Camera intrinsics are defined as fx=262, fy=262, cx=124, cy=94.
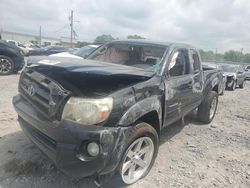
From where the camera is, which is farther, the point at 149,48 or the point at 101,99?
the point at 149,48

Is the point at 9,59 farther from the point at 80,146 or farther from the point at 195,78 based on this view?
the point at 80,146

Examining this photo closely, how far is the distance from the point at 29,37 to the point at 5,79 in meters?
85.2

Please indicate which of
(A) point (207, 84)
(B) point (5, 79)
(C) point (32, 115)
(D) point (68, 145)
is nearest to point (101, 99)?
(D) point (68, 145)

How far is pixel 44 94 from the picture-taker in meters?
2.87

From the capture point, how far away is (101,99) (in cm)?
262

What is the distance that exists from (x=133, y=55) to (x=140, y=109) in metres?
1.69

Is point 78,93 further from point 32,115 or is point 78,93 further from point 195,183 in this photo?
point 195,183

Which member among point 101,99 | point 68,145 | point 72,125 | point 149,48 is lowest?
point 68,145

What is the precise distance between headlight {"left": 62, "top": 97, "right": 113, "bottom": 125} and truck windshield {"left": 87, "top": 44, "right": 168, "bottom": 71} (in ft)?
4.68

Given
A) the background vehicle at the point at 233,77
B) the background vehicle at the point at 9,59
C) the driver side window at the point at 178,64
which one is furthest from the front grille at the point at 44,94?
the background vehicle at the point at 233,77

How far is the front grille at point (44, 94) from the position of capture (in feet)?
8.77

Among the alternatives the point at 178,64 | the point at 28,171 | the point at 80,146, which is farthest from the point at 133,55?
the point at 28,171

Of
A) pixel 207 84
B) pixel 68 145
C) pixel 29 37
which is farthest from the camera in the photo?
pixel 29 37

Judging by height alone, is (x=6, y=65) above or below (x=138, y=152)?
above
